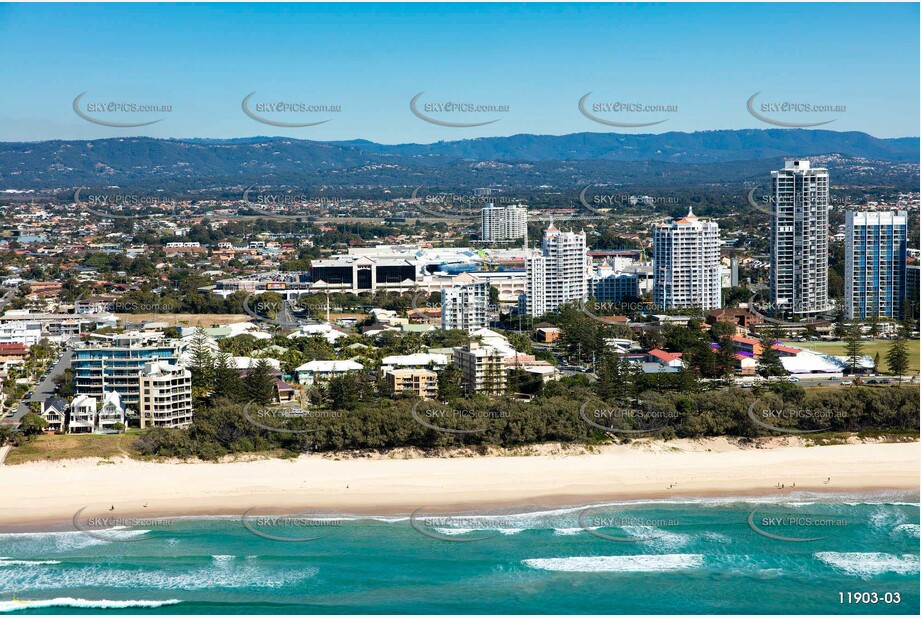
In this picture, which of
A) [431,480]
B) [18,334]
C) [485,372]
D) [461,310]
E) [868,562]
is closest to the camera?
[868,562]

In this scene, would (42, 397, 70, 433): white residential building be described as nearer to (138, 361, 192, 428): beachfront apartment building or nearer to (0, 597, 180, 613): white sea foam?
(138, 361, 192, 428): beachfront apartment building

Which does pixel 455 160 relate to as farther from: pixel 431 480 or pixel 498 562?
pixel 498 562

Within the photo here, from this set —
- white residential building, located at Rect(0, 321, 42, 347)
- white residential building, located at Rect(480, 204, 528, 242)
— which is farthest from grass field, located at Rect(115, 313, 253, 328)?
white residential building, located at Rect(480, 204, 528, 242)

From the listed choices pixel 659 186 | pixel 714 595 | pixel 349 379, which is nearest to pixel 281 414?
pixel 349 379

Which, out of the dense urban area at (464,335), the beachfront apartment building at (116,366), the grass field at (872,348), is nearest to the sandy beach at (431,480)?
the dense urban area at (464,335)

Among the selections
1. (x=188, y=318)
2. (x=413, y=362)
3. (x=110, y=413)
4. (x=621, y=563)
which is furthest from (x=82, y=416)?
(x=188, y=318)

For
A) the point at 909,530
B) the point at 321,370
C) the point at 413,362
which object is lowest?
the point at 909,530

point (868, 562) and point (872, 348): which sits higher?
point (872, 348)

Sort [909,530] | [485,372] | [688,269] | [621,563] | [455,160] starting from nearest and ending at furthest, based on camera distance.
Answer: [621,563]
[909,530]
[485,372]
[688,269]
[455,160]

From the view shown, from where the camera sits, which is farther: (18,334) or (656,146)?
(656,146)

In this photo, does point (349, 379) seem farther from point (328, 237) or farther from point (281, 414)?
point (328, 237)
